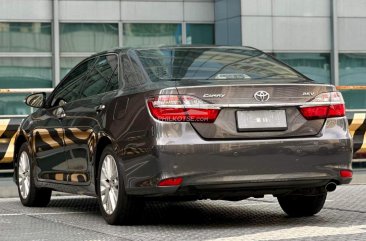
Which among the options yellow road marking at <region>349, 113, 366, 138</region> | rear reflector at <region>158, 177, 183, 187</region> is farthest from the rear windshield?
yellow road marking at <region>349, 113, 366, 138</region>

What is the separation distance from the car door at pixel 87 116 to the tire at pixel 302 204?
5.91 feet

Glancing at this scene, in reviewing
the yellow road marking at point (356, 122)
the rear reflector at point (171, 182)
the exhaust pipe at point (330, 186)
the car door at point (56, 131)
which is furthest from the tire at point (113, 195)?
the yellow road marking at point (356, 122)

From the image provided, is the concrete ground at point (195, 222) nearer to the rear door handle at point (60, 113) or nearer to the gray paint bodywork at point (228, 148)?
the gray paint bodywork at point (228, 148)

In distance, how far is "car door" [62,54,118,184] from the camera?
28.2 feet

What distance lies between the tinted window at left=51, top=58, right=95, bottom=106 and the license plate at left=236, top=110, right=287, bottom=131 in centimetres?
221

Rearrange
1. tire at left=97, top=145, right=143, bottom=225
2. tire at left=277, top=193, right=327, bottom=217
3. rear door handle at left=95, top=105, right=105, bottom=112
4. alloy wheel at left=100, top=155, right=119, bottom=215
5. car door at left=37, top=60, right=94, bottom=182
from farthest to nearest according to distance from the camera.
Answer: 1. car door at left=37, top=60, right=94, bottom=182
2. tire at left=277, top=193, right=327, bottom=217
3. rear door handle at left=95, top=105, right=105, bottom=112
4. alloy wheel at left=100, top=155, right=119, bottom=215
5. tire at left=97, top=145, right=143, bottom=225

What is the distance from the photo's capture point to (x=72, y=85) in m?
9.61

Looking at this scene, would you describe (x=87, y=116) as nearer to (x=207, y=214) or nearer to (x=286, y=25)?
(x=207, y=214)

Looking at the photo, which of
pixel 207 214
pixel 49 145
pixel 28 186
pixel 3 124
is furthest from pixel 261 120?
pixel 3 124

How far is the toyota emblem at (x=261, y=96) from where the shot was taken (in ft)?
25.2

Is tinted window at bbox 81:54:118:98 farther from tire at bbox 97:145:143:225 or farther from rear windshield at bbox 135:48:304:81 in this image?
tire at bbox 97:145:143:225

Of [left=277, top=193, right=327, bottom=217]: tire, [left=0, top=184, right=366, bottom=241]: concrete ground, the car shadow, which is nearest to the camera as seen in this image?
[left=0, top=184, right=366, bottom=241]: concrete ground

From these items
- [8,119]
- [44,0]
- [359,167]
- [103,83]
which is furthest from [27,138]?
[44,0]

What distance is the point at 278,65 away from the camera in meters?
8.57
